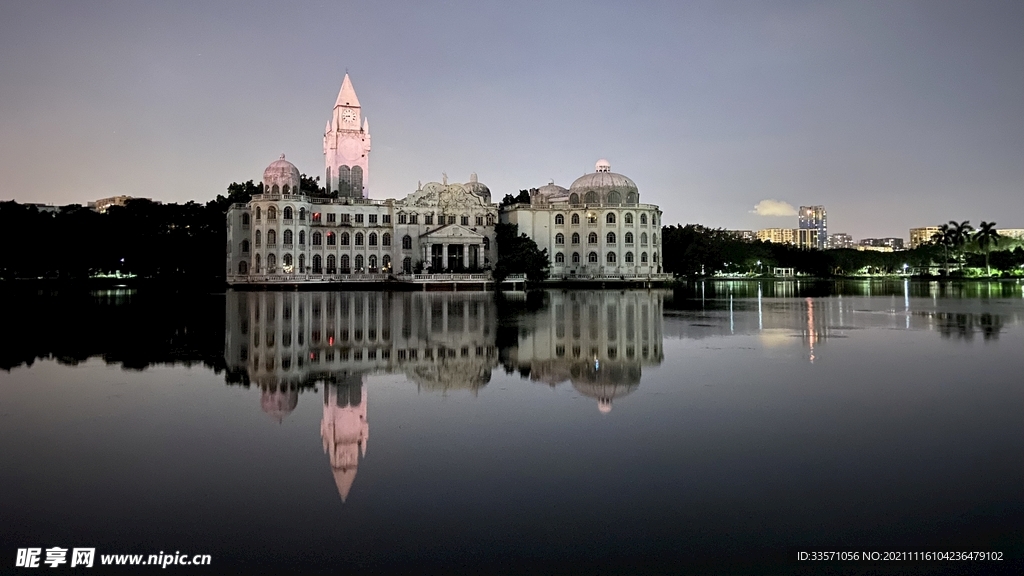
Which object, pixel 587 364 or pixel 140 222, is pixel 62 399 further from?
pixel 140 222

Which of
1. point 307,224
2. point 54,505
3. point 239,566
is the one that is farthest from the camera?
point 307,224

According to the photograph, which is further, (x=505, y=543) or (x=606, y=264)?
(x=606, y=264)

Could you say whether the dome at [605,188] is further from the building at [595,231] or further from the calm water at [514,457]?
the calm water at [514,457]

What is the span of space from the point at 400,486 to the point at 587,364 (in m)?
10.2

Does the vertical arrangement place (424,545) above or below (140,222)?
below

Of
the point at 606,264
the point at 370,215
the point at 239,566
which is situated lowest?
the point at 239,566

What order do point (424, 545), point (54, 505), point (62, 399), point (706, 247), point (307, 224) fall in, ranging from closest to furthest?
point (424, 545), point (54, 505), point (62, 399), point (307, 224), point (706, 247)

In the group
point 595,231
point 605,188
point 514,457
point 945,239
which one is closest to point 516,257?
point 595,231

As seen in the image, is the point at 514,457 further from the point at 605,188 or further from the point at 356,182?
the point at 356,182

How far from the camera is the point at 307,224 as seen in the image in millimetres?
94438

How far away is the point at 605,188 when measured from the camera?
4301 inches

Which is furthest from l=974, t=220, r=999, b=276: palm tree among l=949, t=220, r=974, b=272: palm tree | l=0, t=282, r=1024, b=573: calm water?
l=0, t=282, r=1024, b=573: calm water

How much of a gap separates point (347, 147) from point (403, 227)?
17901mm

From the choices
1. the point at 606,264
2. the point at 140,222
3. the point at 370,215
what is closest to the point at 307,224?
the point at 370,215
